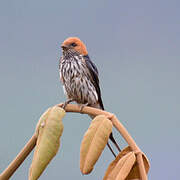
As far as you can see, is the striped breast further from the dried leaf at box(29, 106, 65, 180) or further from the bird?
the dried leaf at box(29, 106, 65, 180)

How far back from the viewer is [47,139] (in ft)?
1.08

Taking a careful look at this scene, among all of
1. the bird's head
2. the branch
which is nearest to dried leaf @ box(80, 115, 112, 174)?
the branch

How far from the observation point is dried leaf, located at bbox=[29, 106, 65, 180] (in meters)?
0.31

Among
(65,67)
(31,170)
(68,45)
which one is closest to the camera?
(31,170)

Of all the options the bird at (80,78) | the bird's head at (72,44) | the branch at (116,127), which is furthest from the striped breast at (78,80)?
the branch at (116,127)

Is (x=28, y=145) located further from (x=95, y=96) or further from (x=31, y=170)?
(x=95, y=96)

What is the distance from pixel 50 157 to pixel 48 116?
45 mm

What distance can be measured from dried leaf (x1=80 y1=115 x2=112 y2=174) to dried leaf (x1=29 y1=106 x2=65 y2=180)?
27 mm

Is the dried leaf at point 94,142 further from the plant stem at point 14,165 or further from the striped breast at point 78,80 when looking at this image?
the striped breast at point 78,80

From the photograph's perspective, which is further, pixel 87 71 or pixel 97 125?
pixel 87 71

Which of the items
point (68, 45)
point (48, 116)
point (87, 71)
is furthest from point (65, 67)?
point (48, 116)

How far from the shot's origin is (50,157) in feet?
1.05

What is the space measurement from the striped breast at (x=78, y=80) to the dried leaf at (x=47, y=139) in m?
0.44

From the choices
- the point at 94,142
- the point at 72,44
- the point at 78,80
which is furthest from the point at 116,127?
the point at 78,80
